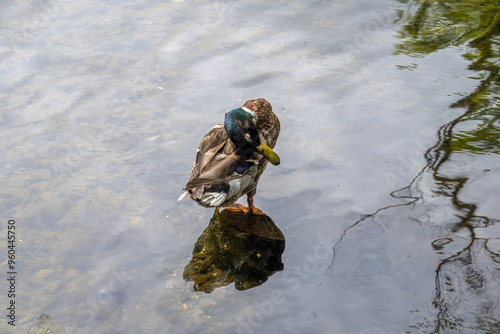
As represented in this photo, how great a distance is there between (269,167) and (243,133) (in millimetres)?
1014

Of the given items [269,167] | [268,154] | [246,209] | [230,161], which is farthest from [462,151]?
[230,161]

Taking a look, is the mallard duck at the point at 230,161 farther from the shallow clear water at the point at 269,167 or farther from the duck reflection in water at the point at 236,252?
the shallow clear water at the point at 269,167

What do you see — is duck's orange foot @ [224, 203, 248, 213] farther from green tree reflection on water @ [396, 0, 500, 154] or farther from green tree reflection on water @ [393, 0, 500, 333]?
green tree reflection on water @ [396, 0, 500, 154]

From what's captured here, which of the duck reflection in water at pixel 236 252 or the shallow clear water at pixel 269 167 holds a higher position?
the shallow clear water at pixel 269 167

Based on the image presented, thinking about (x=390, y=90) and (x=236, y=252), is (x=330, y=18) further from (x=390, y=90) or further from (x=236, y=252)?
(x=236, y=252)

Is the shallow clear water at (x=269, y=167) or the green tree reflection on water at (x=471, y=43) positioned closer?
the shallow clear water at (x=269, y=167)

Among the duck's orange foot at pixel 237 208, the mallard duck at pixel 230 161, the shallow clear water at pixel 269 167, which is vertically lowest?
the duck's orange foot at pixel 237 208

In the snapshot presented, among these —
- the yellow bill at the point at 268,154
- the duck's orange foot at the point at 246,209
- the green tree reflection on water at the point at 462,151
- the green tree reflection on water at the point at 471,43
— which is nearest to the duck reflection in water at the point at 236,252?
the duck's orange foot at the point at 246,209

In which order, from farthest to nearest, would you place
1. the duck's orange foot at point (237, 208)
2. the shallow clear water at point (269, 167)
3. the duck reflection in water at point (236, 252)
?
1. the duck's orange foot at point (237, 208)
2. the duck reflection in water at point (236, 252)
3. the shallow clear water at point (269, 167)

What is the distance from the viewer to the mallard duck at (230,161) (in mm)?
4250

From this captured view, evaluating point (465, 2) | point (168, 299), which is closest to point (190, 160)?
point (168, 299)

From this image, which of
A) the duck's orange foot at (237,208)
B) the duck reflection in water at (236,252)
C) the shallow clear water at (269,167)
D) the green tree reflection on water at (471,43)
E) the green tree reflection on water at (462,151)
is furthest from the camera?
the green tree reflection on water at (471,43)

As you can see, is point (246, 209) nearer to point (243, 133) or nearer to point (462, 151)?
point (243, 133)

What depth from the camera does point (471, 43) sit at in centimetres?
646
